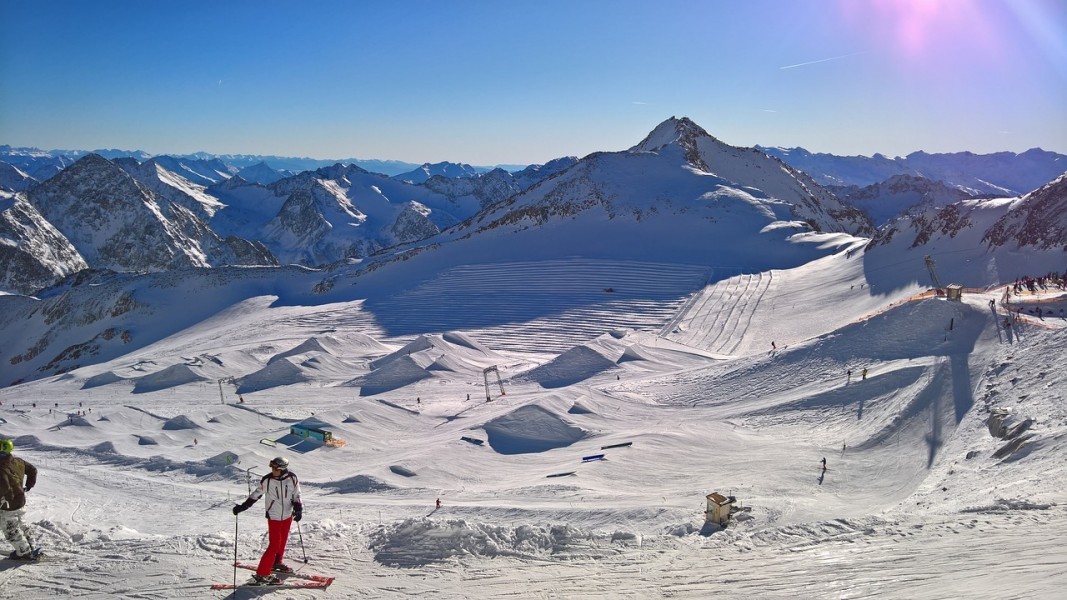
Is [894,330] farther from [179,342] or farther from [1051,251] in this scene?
Result: [179,342]

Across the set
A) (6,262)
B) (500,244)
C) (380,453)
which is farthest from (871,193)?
(6,262)

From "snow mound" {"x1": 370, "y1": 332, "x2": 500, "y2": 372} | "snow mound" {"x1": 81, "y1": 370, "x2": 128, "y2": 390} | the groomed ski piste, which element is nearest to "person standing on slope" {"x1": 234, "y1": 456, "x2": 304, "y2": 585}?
the groomed ski piste

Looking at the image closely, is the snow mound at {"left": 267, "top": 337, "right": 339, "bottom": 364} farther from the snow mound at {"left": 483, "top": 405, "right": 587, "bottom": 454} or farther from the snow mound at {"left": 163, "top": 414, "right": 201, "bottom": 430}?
the snow mound at {"left": 483, "top": 405, "right": 587, "bottom": 454}

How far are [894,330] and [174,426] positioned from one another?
2581cm

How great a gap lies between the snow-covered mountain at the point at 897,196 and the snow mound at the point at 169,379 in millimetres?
144357

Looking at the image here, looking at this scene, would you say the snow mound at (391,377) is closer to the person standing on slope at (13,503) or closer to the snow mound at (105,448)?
the snow mound at (105,448)

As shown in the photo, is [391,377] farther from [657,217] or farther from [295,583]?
[657,217]

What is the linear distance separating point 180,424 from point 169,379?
13.2 metres

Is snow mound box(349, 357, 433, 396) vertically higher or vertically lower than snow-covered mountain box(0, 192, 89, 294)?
lower

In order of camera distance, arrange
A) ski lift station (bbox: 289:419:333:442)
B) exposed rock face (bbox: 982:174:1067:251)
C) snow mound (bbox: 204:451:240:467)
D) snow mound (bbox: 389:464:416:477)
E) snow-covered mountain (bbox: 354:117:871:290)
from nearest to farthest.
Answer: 1. snow mound (bbox: 389:464:416:477)
2. snow mound (bbox: 204:451:240:467)
3. ski lift station (bbox: 289:419:333:442)
4. exposed rock face (bbox: 982:174:1067:251)
5. snow-covered mountain (bbox: 354:117:871:290)

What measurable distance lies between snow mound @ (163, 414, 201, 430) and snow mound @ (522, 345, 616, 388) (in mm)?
13290

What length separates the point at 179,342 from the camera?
55375 millimetres

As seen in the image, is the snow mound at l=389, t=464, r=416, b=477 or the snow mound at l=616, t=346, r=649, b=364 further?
the snow mound at l=616, t=346, r=649, b=364

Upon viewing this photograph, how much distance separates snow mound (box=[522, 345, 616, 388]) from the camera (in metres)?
28.9
